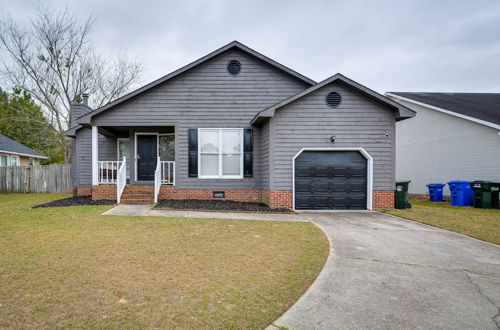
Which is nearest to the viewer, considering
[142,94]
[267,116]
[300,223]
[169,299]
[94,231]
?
[169,299]

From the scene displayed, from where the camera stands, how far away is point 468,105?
15609 mm

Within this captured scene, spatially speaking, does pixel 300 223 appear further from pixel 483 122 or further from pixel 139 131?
pixel 483 122

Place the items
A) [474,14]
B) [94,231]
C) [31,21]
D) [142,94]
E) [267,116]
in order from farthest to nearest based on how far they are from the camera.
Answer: [31,21], [474,14], [142,94], [267,116], [94,231]

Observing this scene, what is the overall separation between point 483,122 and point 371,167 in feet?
22.7

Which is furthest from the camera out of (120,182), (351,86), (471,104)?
(471,104)

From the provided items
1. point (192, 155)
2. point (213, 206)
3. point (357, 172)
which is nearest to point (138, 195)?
point (192, 155)

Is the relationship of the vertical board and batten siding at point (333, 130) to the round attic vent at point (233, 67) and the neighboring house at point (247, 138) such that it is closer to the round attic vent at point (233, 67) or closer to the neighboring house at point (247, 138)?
the neighboring house at point (247, 138)

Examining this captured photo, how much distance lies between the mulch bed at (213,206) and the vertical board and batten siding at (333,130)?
3.04ft

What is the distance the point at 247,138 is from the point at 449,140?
10.9m

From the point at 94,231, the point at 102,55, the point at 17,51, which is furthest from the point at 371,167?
the point at 17,51

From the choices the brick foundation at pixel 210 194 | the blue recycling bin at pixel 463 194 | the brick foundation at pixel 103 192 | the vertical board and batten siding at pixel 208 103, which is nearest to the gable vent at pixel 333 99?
the vertical board and batten siding at pixel 208 103

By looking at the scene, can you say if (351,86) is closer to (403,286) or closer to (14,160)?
(403,286)

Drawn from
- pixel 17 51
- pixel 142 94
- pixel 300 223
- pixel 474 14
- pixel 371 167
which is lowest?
pixel 300 223

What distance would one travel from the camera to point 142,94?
11000 mm
